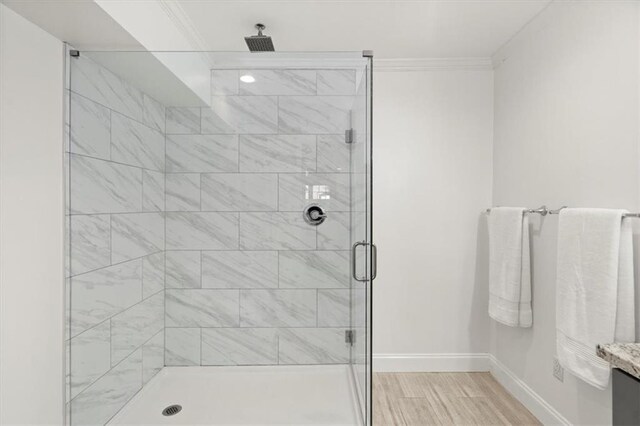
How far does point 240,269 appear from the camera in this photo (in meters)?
1.96

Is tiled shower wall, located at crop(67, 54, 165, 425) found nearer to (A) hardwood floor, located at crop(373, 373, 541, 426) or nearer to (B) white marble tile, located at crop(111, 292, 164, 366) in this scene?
(B) white marble tile, located at crop(111, 292, 164, 366)

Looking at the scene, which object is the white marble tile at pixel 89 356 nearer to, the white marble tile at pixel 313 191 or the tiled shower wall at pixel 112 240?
the tiled shower wall at pixel 112 240

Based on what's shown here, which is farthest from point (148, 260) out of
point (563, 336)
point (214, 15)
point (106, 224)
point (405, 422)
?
point (563, 336)

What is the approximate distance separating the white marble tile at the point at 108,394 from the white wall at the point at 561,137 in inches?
89.0

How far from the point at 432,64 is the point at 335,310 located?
6.41 feet

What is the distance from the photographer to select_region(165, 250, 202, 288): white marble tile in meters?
1.96

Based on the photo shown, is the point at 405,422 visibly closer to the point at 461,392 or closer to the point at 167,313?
the point at 461,392

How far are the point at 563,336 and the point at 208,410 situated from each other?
5.85 feet

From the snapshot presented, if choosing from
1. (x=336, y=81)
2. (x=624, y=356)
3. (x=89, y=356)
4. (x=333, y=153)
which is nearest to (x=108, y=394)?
(x=89, y=356)

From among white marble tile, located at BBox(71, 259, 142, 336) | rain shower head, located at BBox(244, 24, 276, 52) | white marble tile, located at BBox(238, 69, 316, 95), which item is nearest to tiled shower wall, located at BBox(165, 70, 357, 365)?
white marble tile, located at BBox(238, 69, 316, 95)

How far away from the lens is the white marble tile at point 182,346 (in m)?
2.00

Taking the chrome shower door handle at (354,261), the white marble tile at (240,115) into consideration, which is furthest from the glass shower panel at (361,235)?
the white marble tile at (240,115)

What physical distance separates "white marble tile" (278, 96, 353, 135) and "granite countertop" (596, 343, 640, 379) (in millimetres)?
1370

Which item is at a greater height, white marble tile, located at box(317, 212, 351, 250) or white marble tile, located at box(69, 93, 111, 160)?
white marble tile, located at box(69, 93, 111, 160)
